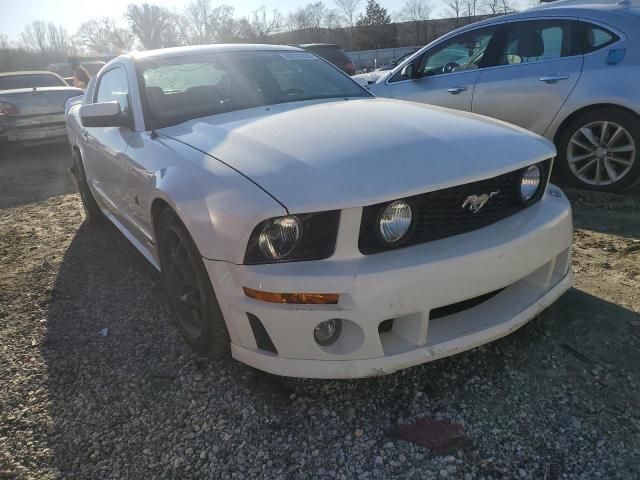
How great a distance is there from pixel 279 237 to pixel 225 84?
1.65 meters

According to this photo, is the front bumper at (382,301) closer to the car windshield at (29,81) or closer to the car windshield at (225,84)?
the car windshield at (225,84)

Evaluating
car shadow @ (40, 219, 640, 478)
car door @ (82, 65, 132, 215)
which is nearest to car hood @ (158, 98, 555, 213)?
car door @ (82, 65, 132, 215)

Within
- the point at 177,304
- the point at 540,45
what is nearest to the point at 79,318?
the point at 177,304

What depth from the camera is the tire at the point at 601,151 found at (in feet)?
13.3

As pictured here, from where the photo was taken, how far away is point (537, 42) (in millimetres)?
4668

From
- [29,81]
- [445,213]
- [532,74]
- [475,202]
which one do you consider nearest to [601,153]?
[532,74]

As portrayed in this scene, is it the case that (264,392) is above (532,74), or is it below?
below

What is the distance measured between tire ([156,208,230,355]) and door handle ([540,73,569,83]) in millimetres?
3570

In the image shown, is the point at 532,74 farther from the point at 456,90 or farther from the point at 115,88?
the point at 115,88

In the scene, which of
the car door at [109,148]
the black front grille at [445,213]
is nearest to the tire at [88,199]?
the car door at [109,148]

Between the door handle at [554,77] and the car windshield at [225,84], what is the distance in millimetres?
1922

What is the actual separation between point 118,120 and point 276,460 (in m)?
2.16

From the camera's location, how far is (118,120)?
9.96 ft

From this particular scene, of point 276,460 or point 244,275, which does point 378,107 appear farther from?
point 276,460
